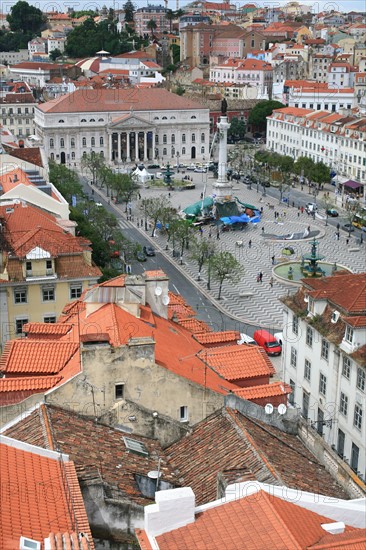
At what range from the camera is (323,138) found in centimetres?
11312

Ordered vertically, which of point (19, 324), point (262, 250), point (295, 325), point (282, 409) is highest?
point (282, 409)

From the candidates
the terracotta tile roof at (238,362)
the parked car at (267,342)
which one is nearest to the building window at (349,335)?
the terracotta tile roof at (238,362)

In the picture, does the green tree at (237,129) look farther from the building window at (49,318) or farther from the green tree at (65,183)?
the building window at (49,318)

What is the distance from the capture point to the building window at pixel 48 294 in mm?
41178

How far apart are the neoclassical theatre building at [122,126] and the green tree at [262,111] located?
45.4 ft

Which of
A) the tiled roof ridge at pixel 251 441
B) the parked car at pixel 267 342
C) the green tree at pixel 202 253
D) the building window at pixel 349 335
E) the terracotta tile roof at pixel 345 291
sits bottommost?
the parked car at pixel 267 342

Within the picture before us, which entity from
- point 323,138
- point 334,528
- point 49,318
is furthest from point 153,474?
point 323,138

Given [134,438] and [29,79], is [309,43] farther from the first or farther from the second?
[134,438]

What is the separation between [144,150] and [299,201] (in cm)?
4550

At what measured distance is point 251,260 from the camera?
7194 centimetres

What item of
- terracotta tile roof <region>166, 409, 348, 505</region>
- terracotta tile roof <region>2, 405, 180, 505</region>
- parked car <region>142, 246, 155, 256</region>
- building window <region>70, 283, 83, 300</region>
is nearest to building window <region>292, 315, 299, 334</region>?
building window <region>70, 283, 83, 300</region>

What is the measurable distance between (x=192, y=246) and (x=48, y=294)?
31.9 metres

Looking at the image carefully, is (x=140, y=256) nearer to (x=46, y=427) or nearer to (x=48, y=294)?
(x=48, y=294)

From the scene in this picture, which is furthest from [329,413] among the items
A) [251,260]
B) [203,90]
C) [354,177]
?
[203,90]
